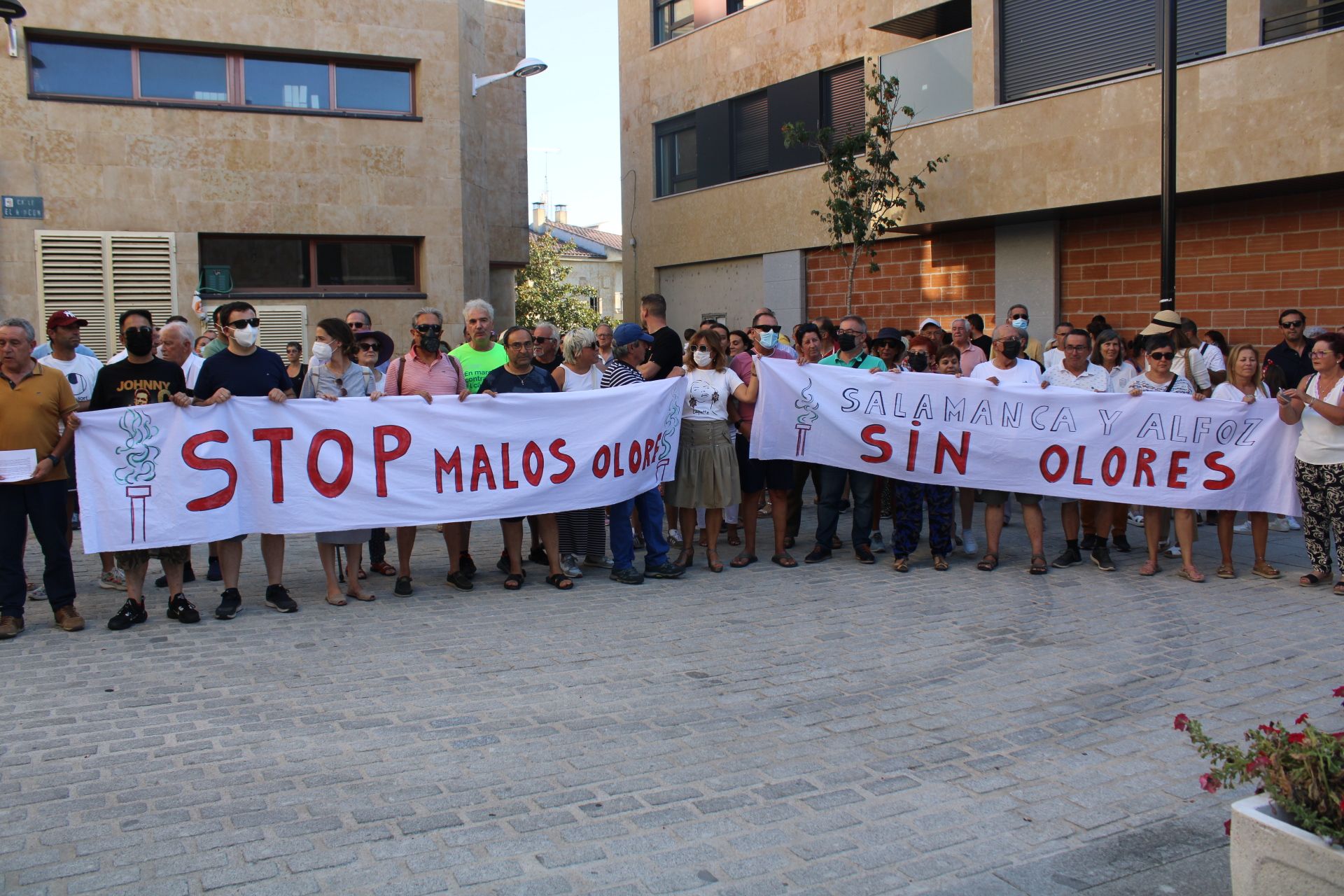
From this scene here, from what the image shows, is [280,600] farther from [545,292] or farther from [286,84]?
[545,292]

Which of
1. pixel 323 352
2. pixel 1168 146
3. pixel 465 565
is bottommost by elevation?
pixel 465 565

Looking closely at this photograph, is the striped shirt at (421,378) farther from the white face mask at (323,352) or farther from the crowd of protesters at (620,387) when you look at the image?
the white face mask at (323,352)

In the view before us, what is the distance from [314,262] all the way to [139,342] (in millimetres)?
11992

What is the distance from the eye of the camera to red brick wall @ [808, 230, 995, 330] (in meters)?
18.1

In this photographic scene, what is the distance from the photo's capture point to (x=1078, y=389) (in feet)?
31.0

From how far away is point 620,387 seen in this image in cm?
926

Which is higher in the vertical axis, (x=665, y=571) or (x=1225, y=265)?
(x=1225, y=265)

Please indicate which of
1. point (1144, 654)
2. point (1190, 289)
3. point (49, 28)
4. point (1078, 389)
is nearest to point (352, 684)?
point (1144, 654)

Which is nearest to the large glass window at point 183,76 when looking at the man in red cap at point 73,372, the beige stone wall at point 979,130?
the beige stone wall at point 979,130

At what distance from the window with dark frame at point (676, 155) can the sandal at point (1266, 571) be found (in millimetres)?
16709

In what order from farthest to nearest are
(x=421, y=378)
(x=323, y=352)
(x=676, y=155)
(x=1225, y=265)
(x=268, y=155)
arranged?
(x=676, y=155), (x=268, y=155), (x=1225, y=265), (x=421, y=378), (x=323, y=352)

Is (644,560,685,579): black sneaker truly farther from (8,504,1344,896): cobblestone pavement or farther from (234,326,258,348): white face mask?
(234,326,258,348): white face mask

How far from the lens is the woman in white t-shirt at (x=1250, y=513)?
29.7 ft

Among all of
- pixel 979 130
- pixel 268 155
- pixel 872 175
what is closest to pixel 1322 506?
pixel 979 130
